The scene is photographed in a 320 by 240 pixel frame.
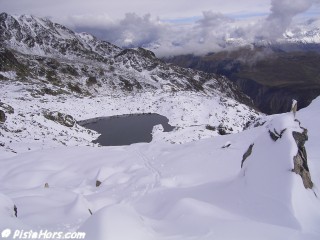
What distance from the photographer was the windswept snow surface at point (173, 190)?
432 inches

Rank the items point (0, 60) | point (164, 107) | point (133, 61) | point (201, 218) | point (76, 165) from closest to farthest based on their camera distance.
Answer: point (201, 218)
point (76, 165)
point (164, 107)
point (0, 60)
point (133, 61)

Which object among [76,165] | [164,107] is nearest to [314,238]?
[76,165]

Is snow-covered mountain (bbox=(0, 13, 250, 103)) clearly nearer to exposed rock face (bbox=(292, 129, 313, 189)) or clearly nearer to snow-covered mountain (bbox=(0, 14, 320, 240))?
snow-covered mountain (bbox=(0, 14, 320, 240))

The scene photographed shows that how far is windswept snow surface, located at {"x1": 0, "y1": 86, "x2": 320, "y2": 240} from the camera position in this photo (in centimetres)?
1098

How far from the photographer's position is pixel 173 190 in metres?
18.7

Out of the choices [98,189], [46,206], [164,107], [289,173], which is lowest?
[164,107]

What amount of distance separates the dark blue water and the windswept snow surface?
26.0 metres

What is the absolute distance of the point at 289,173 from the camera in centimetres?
1383

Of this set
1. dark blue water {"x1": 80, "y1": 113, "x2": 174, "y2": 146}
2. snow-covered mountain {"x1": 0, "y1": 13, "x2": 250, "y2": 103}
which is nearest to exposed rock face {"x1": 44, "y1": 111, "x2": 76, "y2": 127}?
dark blue water {"x1": 80, "y1": 113, "x2": 174, "y2": 146}

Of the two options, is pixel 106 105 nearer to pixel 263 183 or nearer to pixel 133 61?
pixel 263 183

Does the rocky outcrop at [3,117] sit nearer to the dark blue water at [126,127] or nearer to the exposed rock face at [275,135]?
the dark blue water at [126,127]

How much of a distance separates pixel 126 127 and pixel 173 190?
53.3 meters

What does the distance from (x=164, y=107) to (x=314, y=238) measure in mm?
81341

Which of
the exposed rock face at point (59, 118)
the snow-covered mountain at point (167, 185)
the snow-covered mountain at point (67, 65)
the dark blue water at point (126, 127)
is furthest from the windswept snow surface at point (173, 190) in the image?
the snow-covered mountain at point (67, 65)
